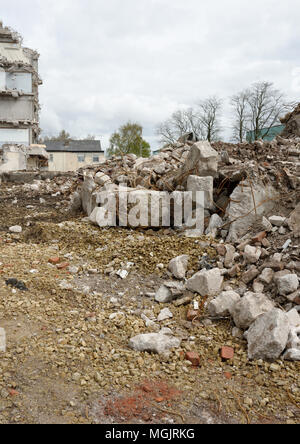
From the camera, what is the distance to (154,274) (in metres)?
4.43

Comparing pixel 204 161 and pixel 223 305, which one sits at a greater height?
pixel 204 161

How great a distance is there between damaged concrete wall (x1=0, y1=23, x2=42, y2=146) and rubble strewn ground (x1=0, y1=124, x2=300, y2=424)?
2646 cm

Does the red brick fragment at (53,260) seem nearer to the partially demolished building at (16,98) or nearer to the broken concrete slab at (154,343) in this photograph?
the broken concrete slab at (154,343)

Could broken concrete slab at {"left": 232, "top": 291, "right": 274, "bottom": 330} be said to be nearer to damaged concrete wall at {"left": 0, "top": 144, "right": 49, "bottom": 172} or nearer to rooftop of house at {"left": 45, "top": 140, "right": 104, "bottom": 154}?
damaged concrete wall at {"left": 0, "top": 144, "right": 49, "bottom": 172}

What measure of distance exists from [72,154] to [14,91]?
1257 cm

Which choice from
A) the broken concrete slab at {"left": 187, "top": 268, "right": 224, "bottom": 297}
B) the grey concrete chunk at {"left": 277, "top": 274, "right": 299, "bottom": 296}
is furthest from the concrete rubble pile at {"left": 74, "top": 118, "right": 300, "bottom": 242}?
the grey concrete chunk at {"left": 277, "top": 274, "right": 299, "bottom": 296}

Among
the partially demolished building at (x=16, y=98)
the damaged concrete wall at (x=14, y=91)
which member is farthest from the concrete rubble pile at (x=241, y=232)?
the damaged concrete wall at (x=14, y=91)

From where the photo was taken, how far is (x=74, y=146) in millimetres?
42469

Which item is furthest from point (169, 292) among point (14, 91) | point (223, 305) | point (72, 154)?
point (72, 154)

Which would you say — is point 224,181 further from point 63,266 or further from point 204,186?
point 63,266

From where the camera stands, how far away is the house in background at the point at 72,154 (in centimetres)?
4034

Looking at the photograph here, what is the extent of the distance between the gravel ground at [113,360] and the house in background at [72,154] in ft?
121

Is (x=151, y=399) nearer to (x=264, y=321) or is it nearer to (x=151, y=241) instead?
(x=264, y=321)
